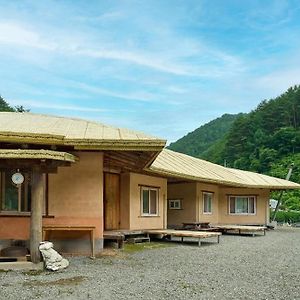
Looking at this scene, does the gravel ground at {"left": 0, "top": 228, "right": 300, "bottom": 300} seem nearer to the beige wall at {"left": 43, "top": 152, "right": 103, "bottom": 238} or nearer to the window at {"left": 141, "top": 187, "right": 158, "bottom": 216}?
the beige wall at {"left": 43, "top": 152, "right": 103, "bottom": 238}

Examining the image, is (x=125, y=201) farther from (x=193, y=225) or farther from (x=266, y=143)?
(x=266, y=143)

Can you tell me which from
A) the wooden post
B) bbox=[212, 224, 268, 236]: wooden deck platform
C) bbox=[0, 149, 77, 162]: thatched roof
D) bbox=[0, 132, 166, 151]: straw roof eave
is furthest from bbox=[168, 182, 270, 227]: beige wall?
bbox=[0, 149, 77, 162]: thatched roof

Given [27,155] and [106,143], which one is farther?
[106,143]

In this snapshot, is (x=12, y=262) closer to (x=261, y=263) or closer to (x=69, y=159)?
(x=69, y=159)

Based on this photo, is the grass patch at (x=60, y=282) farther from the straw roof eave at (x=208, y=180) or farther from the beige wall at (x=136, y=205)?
the beige wall at (x=136, y=205)

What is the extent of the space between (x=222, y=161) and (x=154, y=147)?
46639mm

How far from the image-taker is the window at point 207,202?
23.4m

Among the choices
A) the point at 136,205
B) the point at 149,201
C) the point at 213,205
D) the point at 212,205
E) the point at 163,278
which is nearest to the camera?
the point at 163,278

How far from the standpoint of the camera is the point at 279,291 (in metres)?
7.48

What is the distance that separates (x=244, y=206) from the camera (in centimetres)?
2605

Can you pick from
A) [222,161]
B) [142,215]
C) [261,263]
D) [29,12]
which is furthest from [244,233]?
[222,161]

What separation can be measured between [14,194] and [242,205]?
1651 cm

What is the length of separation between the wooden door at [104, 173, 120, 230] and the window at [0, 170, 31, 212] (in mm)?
4079

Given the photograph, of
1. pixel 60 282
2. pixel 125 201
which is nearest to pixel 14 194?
pixel 60 282
